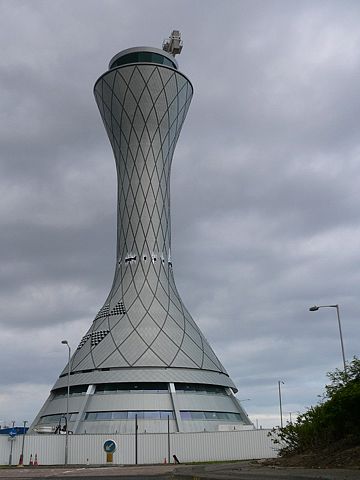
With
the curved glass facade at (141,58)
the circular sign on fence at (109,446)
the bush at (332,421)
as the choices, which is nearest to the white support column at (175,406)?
the circular sign on fence at (109,446)

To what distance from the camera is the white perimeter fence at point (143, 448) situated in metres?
44.8

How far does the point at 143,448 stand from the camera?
44.9m

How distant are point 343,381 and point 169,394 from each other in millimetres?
40153

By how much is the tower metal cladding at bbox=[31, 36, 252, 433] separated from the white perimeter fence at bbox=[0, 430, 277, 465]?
376 centimetres

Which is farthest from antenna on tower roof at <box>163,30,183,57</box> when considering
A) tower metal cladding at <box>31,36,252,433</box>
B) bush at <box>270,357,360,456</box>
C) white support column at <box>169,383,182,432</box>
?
bush at <box>270,357,360,456</box>

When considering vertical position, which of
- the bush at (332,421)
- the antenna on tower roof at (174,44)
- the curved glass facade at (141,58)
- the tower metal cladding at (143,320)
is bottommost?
the bush at (332,421)

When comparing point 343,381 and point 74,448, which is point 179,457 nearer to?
point 74,448

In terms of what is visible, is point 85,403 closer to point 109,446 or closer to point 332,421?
point 109,446

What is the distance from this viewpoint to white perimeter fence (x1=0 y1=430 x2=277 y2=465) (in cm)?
4478

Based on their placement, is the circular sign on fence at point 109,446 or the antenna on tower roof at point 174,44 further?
the antenna on tower roof at point 174,44

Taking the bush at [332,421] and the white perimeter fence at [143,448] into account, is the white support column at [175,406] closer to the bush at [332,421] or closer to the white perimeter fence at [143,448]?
the white perimeter fence at [143,448]

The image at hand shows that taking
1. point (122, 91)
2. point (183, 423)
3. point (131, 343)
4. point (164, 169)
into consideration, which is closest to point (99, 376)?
point (131, 343)

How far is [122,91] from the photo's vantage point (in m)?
66.1

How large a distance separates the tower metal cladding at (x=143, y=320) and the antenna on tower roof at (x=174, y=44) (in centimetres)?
883
